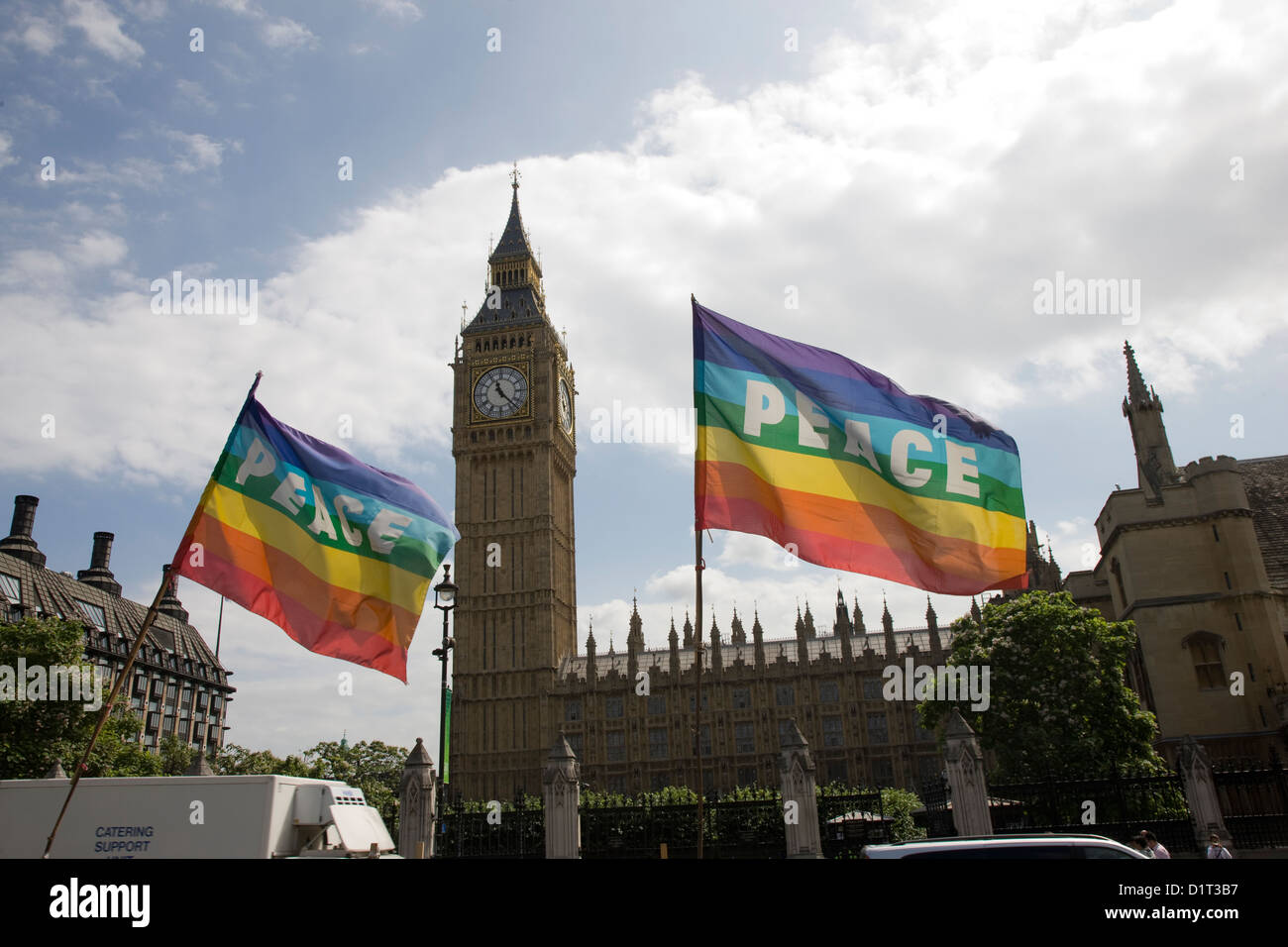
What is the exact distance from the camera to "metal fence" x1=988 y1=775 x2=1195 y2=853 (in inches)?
834

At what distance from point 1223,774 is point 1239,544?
15.8m

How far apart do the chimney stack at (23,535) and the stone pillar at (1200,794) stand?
82.9 meters

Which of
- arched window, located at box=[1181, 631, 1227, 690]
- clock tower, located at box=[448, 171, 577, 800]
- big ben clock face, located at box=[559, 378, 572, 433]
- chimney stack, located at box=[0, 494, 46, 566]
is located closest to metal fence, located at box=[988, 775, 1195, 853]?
arched window, located at box=[1181, 631, 1227, 690]

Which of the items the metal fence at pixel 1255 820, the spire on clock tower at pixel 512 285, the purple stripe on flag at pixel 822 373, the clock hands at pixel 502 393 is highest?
the spire on clock tower at pixel 512 285

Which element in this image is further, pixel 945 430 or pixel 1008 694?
pixel 1008 694

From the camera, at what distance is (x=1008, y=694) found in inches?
1145

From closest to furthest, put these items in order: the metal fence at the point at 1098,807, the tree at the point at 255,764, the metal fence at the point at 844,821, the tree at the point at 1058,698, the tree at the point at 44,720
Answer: the metal fence at the point at 1098,807 < the metal fence at the point at 844,821 < the tree at the point at 1058,698 < the tree at the point at 44,720 < the tree at the point at 255,764

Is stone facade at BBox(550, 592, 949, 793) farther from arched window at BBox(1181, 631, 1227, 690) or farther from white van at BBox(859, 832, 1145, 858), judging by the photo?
white van at BBox(859, 832, 1145, 858)

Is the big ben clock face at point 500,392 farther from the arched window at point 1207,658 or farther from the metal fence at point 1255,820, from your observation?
the metal fence at point 1255,820

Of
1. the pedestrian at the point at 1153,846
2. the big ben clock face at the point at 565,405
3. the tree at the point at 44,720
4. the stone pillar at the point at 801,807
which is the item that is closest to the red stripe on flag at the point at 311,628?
the stone pillar at the point at 801,807

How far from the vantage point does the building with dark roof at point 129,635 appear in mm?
68812
